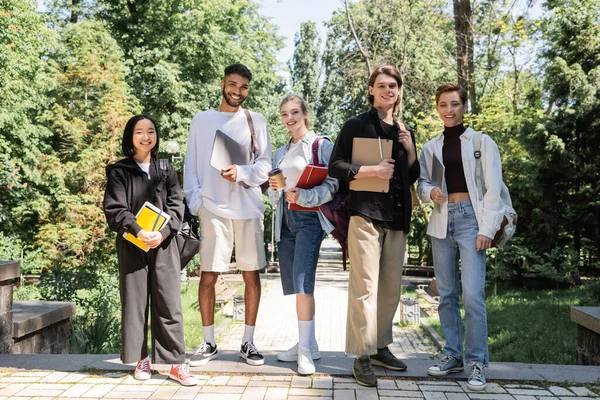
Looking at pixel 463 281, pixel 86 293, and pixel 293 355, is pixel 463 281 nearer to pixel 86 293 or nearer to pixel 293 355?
pixel 293 355

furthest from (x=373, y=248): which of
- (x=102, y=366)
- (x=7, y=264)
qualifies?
(x=7, y=264)

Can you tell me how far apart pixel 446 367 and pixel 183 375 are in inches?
74.5

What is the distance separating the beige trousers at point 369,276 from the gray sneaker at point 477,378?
0.67 m

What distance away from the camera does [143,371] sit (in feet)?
13.7

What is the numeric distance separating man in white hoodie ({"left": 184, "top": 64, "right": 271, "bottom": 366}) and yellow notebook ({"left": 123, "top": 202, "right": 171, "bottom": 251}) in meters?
0.40

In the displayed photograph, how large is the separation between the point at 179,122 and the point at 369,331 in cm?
1923

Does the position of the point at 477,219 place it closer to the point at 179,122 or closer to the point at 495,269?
the point at 495,269

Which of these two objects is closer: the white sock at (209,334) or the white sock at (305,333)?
the white sock at (305,333)

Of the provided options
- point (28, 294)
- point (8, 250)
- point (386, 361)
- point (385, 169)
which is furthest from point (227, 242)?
point (8, 250)

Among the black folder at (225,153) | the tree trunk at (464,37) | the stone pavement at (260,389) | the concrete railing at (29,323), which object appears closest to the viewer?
the stone pavement at (260,389)

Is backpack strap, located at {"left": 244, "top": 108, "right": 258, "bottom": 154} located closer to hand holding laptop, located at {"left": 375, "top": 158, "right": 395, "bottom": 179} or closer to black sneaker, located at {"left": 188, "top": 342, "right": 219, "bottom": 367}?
hand holding laptop, located at {"left": 375, "top": 158, "right": 395, "bottom": 179}

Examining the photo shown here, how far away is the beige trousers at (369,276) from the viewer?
4.11m

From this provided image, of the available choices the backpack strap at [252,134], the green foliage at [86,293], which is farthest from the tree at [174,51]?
the backpack strap at [252,134]

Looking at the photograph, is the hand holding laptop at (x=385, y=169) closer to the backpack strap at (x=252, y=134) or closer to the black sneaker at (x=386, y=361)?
the backpack strap at (x=252, y=134)
